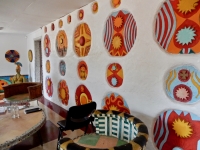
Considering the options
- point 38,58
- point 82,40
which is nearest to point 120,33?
point 82,40

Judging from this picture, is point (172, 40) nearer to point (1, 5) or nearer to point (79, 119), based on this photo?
point (79, 119)

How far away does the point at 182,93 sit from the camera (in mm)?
1429

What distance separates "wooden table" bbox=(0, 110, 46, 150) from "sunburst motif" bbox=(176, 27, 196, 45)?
1.96 m

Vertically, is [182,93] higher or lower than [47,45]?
lower

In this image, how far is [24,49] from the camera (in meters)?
5.93

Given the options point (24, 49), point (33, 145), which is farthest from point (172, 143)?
point (24, 49)

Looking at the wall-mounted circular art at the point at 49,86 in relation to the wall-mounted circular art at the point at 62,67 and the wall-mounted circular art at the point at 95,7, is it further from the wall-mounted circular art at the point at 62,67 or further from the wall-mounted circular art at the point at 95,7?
the wall-mounted circular art at the point at 95,7

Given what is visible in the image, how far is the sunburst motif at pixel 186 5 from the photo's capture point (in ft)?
4.30

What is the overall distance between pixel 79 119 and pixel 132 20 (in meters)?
1.46

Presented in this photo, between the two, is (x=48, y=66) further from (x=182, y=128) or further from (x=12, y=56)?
(x=182, y=128)

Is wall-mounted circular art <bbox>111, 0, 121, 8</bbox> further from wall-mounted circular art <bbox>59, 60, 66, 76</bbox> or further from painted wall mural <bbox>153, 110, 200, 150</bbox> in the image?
wall-mounted circular art <bbox>59, 60, 66, 76</bbox>

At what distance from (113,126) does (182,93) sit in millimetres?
799

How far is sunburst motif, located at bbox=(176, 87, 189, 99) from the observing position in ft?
4.60

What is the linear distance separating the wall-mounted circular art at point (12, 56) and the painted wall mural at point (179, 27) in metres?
5.81
